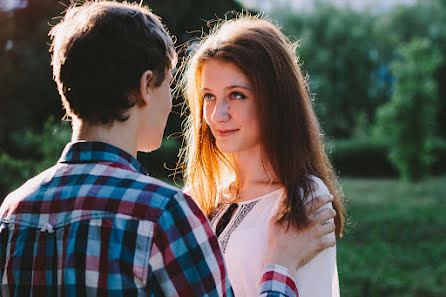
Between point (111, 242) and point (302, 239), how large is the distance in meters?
0.78

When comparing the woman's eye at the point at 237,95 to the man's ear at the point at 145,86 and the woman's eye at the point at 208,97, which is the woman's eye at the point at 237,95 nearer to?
the woman's eye at the point at 208,97

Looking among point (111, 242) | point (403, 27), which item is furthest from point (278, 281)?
point (403, 27)

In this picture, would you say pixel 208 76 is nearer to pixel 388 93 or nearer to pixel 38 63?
pixel 38 63

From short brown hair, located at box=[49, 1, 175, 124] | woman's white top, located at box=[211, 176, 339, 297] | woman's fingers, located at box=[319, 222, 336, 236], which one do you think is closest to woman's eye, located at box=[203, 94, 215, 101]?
woman's white top, located at box=[211, 176, 339, 297]

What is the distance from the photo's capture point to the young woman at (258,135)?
1.84m

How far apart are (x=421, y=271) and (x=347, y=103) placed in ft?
72.6

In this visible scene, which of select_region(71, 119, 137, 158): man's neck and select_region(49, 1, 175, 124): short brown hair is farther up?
select_region(49, 1, 175, 124): short brown hair

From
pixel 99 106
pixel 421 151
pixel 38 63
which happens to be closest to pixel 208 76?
pixel 99 106

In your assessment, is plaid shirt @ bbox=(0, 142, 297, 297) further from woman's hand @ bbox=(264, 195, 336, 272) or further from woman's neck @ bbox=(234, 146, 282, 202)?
woman's neck @ bbox=(234, 146, 282, 202)

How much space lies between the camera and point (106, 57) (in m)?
1.15

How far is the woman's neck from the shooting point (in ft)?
6.72

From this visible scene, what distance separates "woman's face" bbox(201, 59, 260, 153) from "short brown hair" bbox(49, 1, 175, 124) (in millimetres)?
727

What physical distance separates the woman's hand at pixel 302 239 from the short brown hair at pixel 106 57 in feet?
2.44

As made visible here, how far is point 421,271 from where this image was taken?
691 cm
